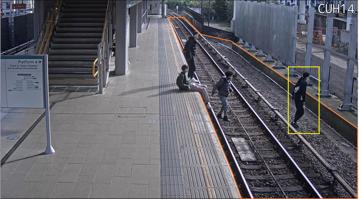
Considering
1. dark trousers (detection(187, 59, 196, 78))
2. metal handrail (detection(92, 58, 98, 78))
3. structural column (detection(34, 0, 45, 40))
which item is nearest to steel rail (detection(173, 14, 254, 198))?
metal handrail (detection(92, 58, 98, 78))

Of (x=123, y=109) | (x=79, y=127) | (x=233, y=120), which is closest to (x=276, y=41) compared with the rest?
Answer: (x=233, y=120)

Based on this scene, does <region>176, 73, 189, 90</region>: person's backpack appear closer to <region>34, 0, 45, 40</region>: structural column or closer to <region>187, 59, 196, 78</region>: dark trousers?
<region>187, 59, 196, 78</region>: dark trousers

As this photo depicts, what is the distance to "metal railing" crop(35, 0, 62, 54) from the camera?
47.0ft

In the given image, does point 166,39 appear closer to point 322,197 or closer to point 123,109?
point 123,109

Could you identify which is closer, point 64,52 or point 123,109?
point 123,109

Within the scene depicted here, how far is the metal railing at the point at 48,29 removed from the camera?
47.0ft

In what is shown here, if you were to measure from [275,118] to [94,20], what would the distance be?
620cm

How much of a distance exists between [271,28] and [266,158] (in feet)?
49.2

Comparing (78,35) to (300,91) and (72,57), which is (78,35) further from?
(300,91)

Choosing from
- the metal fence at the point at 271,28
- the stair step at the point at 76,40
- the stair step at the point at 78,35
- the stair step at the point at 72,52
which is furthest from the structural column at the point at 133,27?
the stair step at the point at 72,52

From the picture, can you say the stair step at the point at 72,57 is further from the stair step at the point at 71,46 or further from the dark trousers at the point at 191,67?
the dark trousers at the point at 191,67

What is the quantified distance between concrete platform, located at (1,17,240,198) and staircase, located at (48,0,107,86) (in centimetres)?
73

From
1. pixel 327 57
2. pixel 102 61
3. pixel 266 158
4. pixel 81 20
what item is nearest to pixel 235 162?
pixel 266 158

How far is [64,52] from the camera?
583 inches
